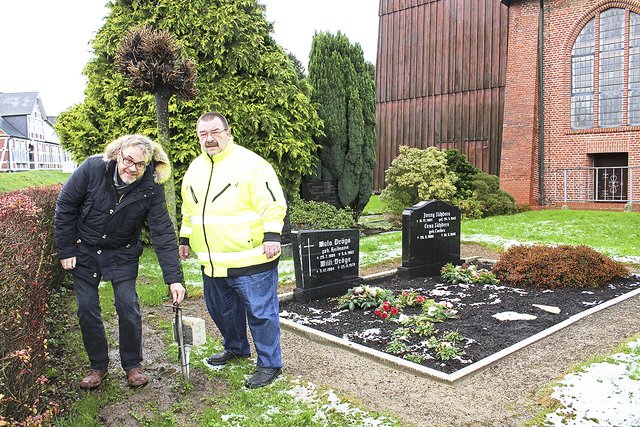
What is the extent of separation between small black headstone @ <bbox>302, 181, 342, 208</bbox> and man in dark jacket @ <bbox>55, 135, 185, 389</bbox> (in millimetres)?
9335

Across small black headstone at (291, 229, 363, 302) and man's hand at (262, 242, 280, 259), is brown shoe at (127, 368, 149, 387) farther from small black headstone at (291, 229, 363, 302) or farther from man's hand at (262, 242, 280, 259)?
small black headstone at (291, 229, 363, 302)

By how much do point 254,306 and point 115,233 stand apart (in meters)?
1.18

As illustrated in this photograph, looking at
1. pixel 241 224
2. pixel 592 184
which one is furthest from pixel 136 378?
pixel 592 184

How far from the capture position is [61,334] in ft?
18.5

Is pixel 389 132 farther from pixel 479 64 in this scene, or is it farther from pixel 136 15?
pixel 136 15

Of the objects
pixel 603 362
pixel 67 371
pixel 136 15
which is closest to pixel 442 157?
pixel 136 15

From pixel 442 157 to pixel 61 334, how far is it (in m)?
13.7

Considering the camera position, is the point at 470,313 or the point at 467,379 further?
the point at 470,313

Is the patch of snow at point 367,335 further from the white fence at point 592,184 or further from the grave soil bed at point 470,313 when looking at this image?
the white fence at point 592,184

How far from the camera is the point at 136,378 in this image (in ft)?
14.4

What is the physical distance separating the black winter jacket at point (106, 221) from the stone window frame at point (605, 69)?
55.3ft

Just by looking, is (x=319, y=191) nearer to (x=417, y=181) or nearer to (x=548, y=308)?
(x=417, y=181)

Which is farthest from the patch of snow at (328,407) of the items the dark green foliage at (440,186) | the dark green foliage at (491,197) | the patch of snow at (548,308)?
the dark green foliage at (491,197)

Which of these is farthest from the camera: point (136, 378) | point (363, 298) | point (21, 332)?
point (363, 298)
